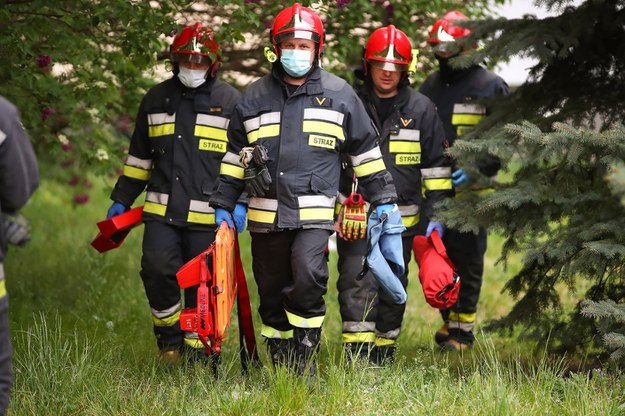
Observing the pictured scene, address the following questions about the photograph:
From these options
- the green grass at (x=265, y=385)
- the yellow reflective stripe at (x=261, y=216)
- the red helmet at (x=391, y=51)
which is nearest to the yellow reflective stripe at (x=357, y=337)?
the green grass at (x=265, y=385)

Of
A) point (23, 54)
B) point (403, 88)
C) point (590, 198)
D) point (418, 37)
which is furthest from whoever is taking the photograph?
point (418, 37)

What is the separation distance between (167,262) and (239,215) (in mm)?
788

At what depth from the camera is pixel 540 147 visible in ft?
17.5

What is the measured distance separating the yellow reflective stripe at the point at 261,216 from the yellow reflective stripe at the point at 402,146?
46.5 inches

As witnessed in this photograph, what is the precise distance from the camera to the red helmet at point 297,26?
5453mm

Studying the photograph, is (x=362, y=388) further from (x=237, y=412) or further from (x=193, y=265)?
(x=193, y=265)

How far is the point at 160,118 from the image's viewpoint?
6.34 meters

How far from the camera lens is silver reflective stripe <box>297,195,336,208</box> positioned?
5.43 meters

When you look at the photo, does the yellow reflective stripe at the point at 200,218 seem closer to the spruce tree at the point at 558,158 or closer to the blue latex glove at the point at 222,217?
the blue latex glove at the point at 222,217

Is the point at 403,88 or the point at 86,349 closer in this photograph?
the point at 86,349

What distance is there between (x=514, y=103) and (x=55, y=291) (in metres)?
4.39

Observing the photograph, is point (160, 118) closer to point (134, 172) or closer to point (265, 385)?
point (134, 172)

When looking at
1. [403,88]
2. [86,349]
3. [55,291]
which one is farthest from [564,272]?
[55,291]

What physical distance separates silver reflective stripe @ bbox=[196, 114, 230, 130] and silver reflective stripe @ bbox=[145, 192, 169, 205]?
1.74 ft
